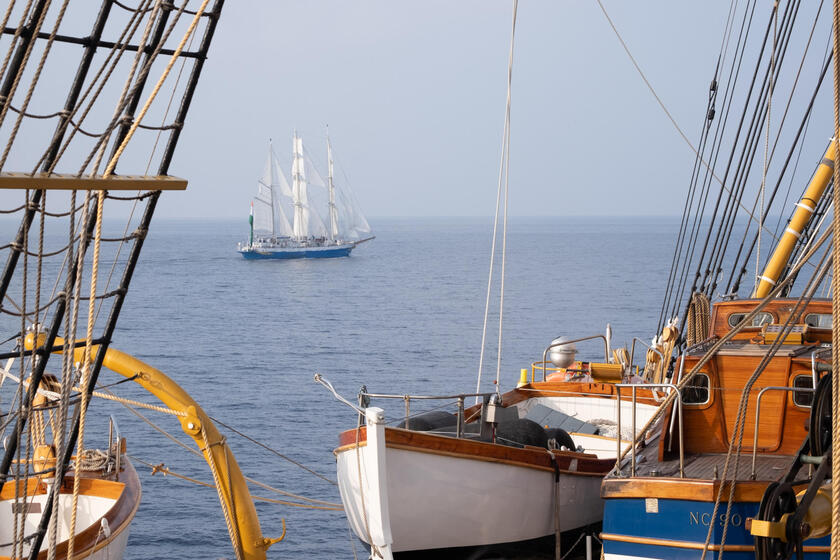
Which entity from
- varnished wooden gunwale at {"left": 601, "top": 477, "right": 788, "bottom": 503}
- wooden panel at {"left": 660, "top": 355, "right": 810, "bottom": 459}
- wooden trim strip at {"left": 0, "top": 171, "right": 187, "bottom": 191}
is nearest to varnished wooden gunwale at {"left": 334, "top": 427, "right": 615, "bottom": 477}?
wooden panel at {"left": 660, "top": 355, "right": 810, "bottom": 459}

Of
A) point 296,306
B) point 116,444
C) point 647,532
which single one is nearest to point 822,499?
point 647,532

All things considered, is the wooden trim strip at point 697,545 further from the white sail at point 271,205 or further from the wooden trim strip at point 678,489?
the white sail at point 271,205

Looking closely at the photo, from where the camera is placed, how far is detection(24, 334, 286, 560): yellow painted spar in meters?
13.3

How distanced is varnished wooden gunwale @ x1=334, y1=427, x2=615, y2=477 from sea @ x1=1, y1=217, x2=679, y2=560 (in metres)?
0.71

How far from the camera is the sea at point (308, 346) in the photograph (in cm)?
2700

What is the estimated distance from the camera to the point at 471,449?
13.1 meters

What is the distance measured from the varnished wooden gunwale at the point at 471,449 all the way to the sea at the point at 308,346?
2.32 ft

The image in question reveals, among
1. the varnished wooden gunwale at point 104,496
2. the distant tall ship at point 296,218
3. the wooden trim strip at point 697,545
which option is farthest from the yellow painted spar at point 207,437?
the distant tall ship at point 296,218

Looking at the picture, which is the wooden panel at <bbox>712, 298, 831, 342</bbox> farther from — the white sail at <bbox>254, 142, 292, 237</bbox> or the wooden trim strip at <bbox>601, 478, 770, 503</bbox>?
the white sail at <bbox>254, 142, 292, 237</bbox>

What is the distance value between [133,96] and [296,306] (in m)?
78.7

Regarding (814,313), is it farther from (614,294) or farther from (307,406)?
(614,294)

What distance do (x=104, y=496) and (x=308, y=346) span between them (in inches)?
1766

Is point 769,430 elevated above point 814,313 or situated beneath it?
situated beneath

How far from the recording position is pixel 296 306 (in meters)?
84.9
